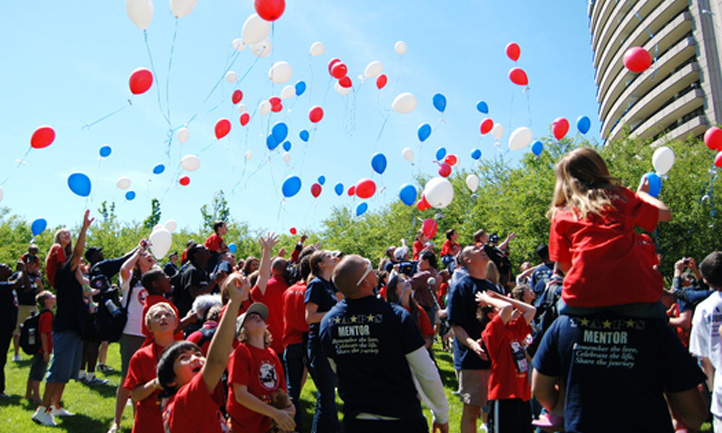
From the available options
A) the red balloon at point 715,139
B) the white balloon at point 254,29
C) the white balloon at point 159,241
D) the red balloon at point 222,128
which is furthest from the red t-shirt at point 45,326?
the red balloon at point 715,139

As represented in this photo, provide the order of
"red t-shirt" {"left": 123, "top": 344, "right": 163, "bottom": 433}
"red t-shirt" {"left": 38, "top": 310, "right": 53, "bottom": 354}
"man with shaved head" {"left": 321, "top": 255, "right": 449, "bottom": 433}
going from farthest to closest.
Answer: "red t-shirt" {"left": 38, "top": 310, "right": 53, "bottom": 354} < "red t-shirt" {"left": 123, "top": 344, "right": 163, "bottom": 433} < "man with shaved head" {"left": 321, "top": 255, "right": 449, "bottom": 433}

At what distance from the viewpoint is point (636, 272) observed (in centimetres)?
216

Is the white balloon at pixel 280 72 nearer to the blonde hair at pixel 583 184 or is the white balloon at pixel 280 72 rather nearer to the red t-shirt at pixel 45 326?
the red t-shirt at pixel 45 326

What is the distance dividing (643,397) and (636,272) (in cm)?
49

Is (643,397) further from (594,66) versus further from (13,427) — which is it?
(594,66)

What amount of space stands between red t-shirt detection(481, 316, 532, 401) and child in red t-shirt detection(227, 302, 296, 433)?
1.75 meters

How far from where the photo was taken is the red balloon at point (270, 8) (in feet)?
25.1

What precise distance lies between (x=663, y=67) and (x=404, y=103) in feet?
131

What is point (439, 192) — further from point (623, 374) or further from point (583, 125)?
point (623, 374)

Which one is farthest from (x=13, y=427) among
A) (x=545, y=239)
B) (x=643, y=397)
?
(x=545, y=239)

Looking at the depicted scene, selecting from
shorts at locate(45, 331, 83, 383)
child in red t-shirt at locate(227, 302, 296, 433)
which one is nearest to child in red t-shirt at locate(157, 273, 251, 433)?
child in red t-shirt at locate(227, 302, 296, 433)

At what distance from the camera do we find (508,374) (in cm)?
455

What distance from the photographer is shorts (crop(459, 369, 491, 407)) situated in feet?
16.3

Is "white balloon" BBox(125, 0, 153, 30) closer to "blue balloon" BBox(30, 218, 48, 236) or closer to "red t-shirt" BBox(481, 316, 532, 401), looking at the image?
"red t-shirt" BBox(481, 316, 532, 401)
